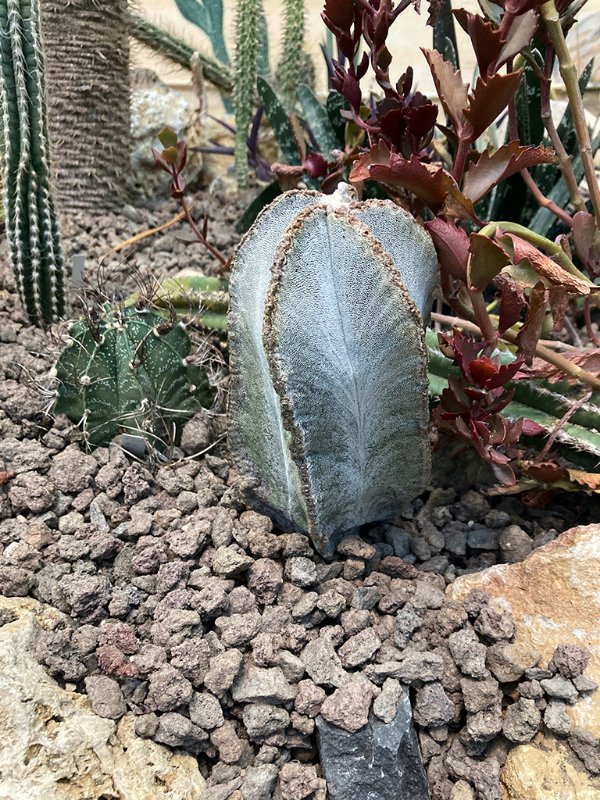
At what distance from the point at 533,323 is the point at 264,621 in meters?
0.52

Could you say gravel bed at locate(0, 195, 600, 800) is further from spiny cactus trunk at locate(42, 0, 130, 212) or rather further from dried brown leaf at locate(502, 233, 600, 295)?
spiny cactus trunk at locate(42, 0, 130, 212)

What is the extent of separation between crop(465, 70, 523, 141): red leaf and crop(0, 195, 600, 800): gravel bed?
60 centimetres

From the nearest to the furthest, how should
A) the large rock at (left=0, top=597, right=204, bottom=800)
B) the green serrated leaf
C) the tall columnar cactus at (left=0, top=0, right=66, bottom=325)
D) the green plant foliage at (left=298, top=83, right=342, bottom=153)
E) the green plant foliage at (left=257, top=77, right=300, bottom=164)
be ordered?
the large rock at (left=0, top=597, right=204, bottom=800), the tall columnar cactus at (left=0, top=0, right=66, bottom=325), the green serrated leaf, the green plant foliage at (left=257, top=77, right=300, bottom=164), the green plant foliage at (left=298, top=83, right=342, bottom=153)

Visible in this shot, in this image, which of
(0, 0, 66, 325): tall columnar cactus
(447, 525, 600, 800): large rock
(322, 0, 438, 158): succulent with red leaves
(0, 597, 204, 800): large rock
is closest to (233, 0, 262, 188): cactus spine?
(0, 0, 66, 325): tall columnar cactus

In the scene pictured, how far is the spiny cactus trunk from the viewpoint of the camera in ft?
6.67

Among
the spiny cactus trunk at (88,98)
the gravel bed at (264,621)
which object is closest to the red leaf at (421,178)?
the gravel bed at (264,621)

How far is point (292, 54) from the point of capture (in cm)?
265

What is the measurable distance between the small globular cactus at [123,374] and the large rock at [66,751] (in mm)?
465

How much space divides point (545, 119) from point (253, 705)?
914mm

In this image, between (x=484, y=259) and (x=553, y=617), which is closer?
(x=484, y=259)

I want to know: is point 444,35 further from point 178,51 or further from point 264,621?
point 178,51

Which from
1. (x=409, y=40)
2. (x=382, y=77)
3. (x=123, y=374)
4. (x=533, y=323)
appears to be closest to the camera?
(x=533, y=323)

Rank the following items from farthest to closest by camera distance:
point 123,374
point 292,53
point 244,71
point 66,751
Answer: point 292,53 → point 244,71 → point 123,374 → point 66,751

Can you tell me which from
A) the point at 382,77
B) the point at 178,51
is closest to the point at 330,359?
the point at 382,77
